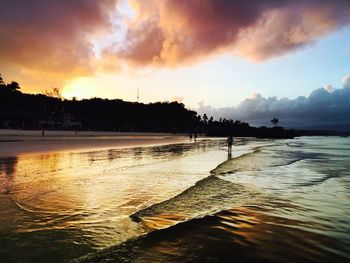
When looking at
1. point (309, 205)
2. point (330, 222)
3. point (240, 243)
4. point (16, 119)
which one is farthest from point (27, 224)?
point (16, 119)

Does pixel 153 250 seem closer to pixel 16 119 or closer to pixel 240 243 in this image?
pixel 240 243

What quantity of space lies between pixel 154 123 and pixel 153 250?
165704 mm

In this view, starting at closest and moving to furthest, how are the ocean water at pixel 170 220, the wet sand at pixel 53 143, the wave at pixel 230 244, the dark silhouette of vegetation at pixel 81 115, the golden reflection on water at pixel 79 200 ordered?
the wave at pixel 230 244, the ocean water at pixel 170 220, the golden reflection on water at pixel 79 200, the wet sand at pixel 53 143, the dark silhouette of vegetation at pixel 81 115

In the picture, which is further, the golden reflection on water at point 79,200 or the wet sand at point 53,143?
the wet sand at point 53,143

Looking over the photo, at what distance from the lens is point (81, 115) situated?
133 metres

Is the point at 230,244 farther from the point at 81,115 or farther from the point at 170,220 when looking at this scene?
the point at 81,115

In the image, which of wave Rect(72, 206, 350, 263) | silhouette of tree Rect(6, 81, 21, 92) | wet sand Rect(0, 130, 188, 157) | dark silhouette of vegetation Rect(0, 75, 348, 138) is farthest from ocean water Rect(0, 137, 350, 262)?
silhouette of tree Rect(6, 81, 21, 92)

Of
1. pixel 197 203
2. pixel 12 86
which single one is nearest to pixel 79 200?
pixel 197 203

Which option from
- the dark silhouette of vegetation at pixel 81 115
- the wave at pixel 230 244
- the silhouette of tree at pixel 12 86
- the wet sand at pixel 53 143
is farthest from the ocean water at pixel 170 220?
the silhouette of tree at pixel 12 86

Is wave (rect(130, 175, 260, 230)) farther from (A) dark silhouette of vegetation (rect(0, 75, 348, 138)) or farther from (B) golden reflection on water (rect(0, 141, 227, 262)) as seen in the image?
(A) dark silhouette of vegetation (rect(0, 75, 348, 138))

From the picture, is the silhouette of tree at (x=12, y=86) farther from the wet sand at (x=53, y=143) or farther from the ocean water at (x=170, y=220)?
the ocean water at (x=170, y=220)

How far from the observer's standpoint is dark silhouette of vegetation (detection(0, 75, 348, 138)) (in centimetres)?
10529

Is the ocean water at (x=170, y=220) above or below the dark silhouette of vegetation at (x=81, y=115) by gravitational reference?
below

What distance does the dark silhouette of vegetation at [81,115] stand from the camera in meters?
105
